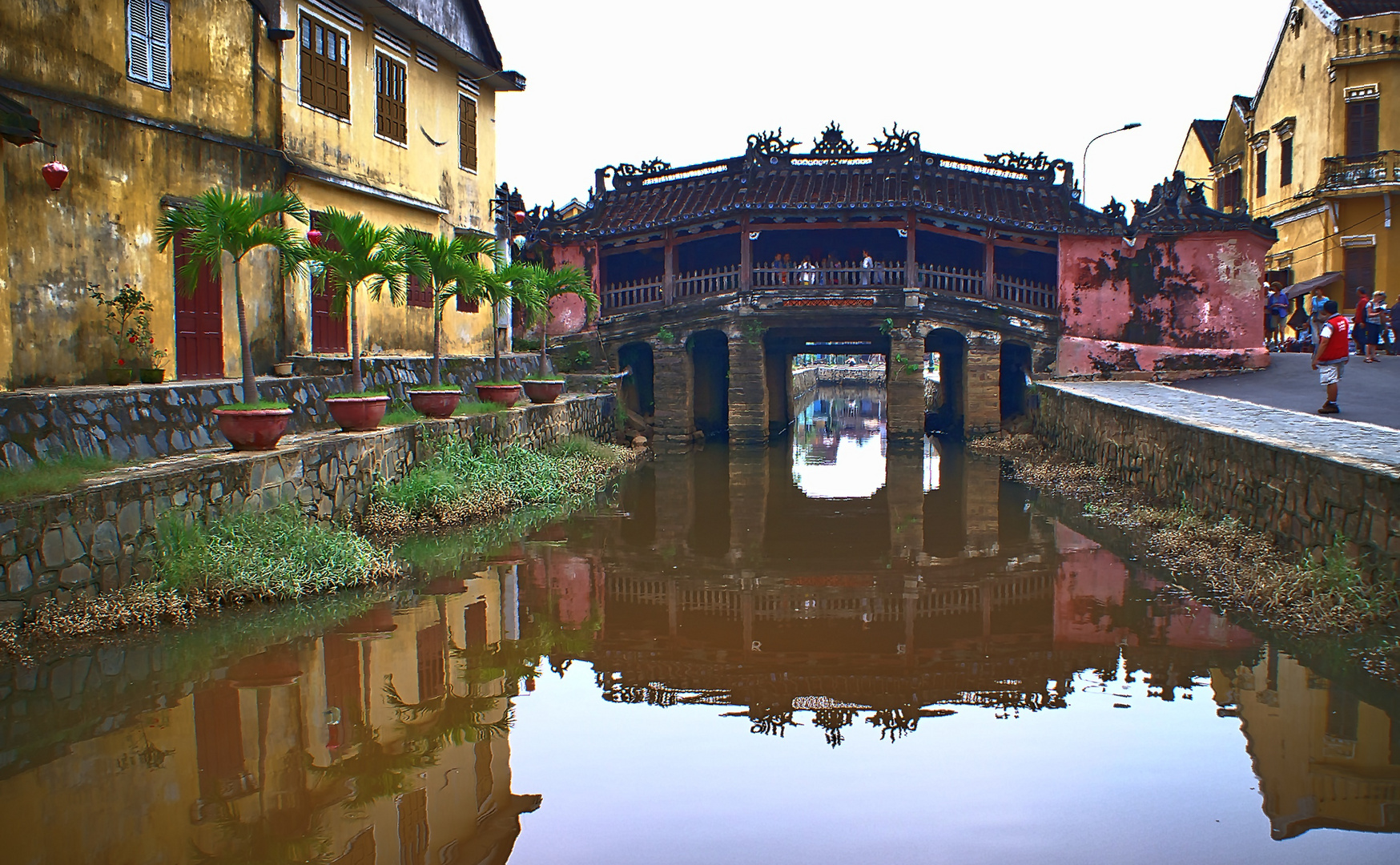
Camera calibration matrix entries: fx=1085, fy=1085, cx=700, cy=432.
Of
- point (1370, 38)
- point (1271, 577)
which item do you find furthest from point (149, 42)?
point (1370, 38)

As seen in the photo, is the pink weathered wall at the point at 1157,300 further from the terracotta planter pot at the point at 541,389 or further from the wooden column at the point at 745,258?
the terracotta planter pot at the point at 541,389

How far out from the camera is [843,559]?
35.1 ft

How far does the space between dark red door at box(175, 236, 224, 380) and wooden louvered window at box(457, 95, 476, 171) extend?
714 cm

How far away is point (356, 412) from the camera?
1150cm

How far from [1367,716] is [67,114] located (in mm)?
12456

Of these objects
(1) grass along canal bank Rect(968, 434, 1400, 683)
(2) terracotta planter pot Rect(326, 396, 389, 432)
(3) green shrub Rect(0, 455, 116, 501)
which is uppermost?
(2) terracotta planter pot Rect(326, 396, 389, 432)

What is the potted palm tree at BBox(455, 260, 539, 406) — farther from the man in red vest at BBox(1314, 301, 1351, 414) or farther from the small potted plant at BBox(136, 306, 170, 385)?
the man in red vest at BBox(1314, 301, 1351, 414)

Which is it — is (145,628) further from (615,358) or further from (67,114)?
(615,358)

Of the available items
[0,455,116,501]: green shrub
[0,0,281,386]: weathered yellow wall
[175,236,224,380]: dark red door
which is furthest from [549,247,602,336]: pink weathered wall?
[0,455,116,501]: green shrub

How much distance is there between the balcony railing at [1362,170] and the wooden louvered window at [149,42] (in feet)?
88.5

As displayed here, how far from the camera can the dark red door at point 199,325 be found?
12.9m

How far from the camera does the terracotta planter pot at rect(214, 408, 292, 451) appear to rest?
31.5 ft

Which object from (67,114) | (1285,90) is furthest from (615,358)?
(1285,90)

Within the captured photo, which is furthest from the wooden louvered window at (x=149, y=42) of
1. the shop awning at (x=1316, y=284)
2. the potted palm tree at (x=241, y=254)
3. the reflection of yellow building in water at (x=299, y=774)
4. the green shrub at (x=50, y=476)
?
the shop awning at (x=1316, y=284)
